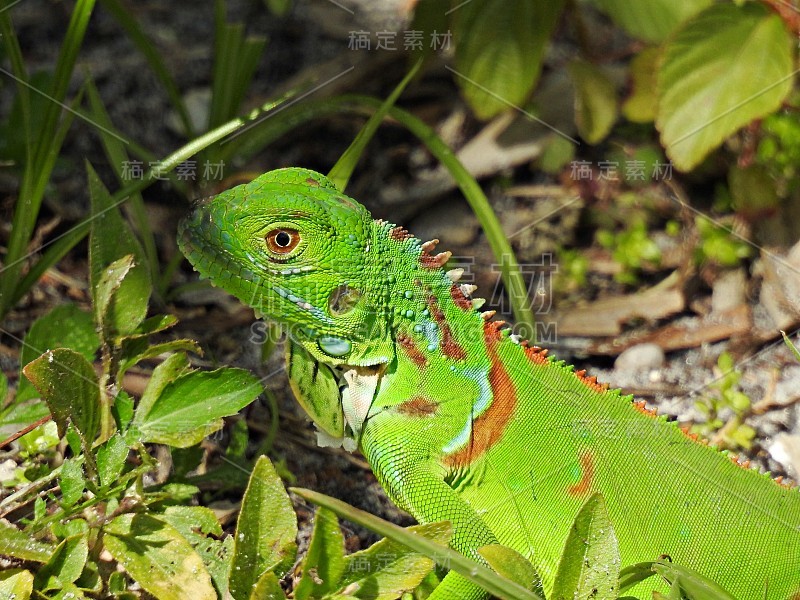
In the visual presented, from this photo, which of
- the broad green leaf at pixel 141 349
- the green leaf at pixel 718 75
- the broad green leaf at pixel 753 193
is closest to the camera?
the broad green leaf at pixel 141 349

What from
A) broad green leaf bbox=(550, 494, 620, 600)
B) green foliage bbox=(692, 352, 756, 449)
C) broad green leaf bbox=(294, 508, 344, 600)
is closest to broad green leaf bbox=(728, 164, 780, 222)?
green foliage bbox=(692, 352, 756, 449)

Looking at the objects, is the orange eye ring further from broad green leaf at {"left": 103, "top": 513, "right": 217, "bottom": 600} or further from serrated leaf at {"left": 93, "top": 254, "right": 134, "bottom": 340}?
broad green leaf at {"left": 103, "top": 513, "right": 217, "bottom": 600}

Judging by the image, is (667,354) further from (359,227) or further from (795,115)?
(359,227)

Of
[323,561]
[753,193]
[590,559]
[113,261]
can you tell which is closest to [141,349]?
[113,261]

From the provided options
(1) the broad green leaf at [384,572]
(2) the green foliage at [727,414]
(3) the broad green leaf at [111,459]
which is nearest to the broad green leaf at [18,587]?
(3) the broad green leaf at [111,459]

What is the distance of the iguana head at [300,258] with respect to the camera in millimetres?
2996

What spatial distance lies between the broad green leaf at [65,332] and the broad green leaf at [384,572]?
1464 mm

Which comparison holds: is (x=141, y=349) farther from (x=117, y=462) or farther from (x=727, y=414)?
(x=727, y=414)

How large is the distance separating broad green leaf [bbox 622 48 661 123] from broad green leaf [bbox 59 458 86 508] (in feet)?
13.6

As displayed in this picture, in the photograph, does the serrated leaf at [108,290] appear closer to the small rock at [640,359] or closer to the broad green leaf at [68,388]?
the broad green leaf at [68,388]

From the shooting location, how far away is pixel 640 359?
5.03m

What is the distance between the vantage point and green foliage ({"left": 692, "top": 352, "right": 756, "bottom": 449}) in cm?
430

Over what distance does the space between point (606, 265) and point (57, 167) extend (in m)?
3.49

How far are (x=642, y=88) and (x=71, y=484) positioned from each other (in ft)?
14.0
